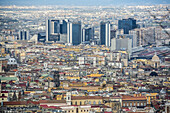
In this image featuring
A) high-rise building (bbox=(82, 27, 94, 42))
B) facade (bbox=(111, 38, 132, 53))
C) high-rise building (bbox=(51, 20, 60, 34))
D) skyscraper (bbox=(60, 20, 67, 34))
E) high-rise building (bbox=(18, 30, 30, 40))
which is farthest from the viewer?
high-rise building (bbox=(51, 20, 60, 34))

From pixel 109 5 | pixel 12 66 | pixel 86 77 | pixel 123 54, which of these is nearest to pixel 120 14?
pixel 109 5

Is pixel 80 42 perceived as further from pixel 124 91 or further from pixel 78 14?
pixel 124 91

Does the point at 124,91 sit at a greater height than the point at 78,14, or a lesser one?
lesser

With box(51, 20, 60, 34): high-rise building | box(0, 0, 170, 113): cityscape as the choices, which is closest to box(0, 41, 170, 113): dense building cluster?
box(0, 0, 170, 113): cityscape

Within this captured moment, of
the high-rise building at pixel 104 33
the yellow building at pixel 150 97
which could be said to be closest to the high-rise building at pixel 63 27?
the high-rise building at pixel 104 33

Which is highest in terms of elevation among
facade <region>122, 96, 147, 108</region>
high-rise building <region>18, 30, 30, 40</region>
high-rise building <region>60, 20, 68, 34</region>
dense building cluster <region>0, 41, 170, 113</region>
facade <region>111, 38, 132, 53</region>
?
high-rise building <region>60, 20, 68, 34</region>

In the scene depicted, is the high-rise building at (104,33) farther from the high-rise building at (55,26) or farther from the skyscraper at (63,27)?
the high-rise building at (55,26)

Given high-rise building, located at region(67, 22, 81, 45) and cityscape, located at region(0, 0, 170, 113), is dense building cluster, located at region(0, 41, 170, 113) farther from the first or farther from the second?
high-rise building, located at region(67, 22, 81, 45)
